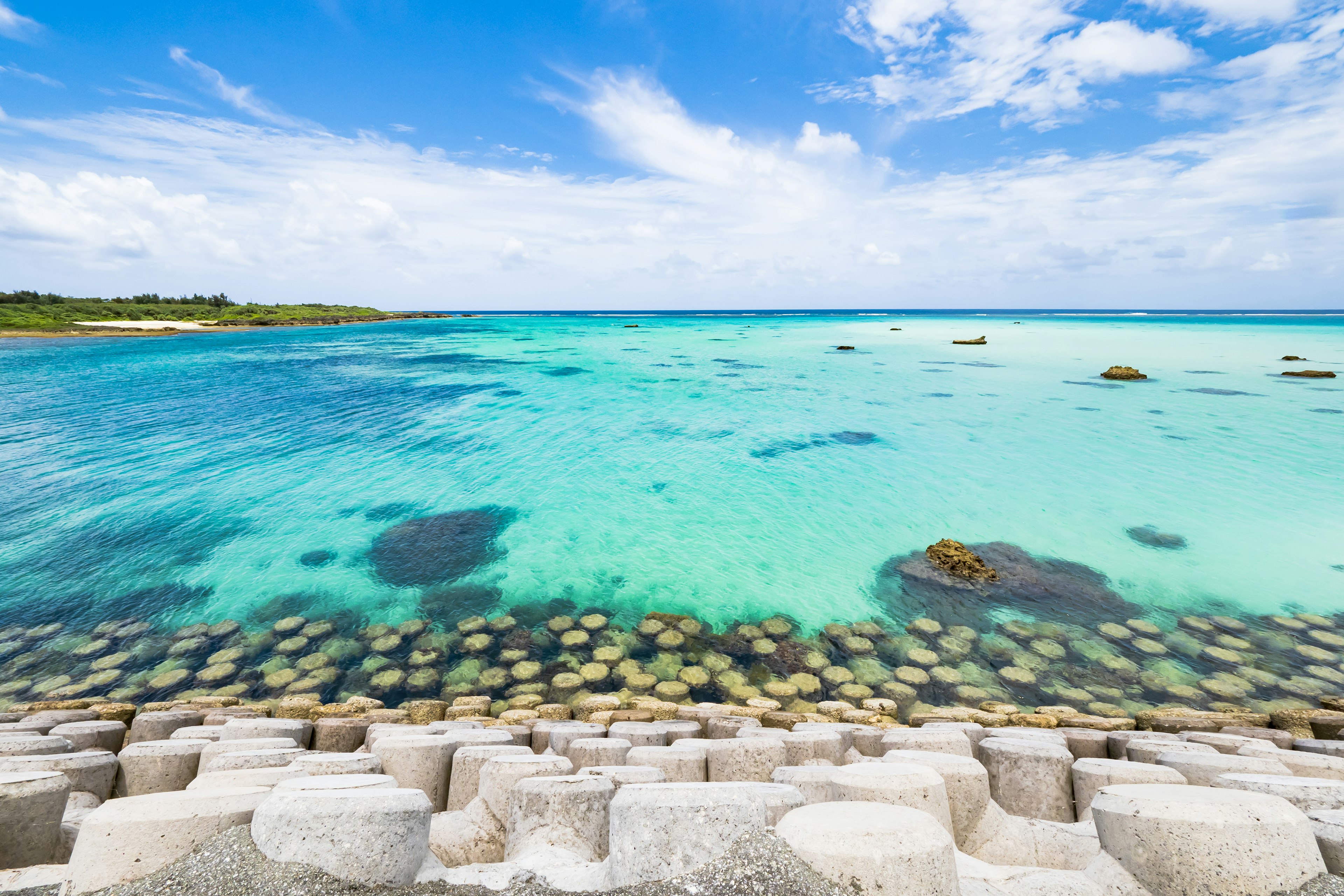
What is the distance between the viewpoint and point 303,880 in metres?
2.35

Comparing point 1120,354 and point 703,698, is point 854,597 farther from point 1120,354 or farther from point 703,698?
A: point 1120,354

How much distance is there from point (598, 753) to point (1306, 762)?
6.66 meters

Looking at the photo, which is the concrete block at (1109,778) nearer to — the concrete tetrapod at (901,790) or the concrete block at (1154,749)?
the concrete block at (1154,749)

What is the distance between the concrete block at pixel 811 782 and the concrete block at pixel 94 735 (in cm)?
656

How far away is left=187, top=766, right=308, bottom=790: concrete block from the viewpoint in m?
3.47

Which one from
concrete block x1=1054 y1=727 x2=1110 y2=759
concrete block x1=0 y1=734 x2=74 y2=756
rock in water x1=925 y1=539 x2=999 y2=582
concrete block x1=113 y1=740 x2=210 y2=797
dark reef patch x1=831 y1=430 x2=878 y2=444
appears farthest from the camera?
dark reef patch x1=831 y1=430 x2=878 y2=444

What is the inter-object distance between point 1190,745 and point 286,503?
20.1 meters

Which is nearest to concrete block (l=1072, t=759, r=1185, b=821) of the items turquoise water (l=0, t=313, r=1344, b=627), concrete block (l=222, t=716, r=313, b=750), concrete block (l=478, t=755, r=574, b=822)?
concrete block (l=478, t=755, r=574, b=822)

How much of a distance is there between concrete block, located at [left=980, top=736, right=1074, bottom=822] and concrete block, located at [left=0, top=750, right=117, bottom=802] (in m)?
7.20

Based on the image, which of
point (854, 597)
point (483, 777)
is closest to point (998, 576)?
point (854, 597)

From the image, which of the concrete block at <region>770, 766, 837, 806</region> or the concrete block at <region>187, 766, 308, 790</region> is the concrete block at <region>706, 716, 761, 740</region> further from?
the concrete block at <region>187, 766, 308, 790</region>

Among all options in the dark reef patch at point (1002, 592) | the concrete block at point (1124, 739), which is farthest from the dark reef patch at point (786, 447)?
the concrete block at point (1124, 739)

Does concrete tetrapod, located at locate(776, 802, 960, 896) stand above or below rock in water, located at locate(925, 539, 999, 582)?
above

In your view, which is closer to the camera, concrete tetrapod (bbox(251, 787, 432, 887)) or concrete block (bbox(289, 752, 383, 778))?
concrete tetrapod (bbox(251, 787, 432, 887))
